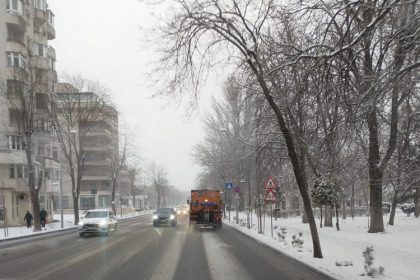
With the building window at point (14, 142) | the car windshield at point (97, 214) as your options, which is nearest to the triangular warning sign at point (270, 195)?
the car windshield at point (97, 214)

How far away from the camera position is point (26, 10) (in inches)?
2096

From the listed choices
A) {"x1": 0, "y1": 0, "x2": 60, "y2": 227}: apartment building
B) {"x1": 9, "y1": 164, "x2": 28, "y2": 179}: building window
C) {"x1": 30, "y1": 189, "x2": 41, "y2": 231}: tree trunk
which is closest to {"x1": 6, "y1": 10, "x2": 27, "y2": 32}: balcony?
{"x1": 0, "y1": 0, "x2": 60, "y2": 227}: apartment building

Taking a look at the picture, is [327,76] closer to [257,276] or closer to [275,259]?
[257,276]

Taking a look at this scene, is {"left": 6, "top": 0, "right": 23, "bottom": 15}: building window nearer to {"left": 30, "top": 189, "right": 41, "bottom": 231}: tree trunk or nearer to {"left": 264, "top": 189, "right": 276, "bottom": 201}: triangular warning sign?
{"left": 30, "top": 189, "right": 41, "bottom": 231}: tree trunk

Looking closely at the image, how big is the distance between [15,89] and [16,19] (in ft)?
46.3

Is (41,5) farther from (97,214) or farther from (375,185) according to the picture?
(375,185)

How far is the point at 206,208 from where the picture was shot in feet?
124

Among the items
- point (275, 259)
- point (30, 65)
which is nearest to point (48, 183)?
point (30, 65)

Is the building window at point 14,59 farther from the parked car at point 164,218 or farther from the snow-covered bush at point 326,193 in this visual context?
the snow-covered bush at point 326,193

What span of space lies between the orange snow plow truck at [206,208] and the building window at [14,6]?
26955mm

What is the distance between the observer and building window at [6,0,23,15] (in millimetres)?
50219

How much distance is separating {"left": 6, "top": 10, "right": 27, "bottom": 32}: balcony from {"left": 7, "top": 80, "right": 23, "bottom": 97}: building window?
1093 cm

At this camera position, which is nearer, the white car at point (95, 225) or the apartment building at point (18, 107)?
the white car at point (95, 225)

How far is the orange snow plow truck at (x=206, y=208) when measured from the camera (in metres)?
37.8
